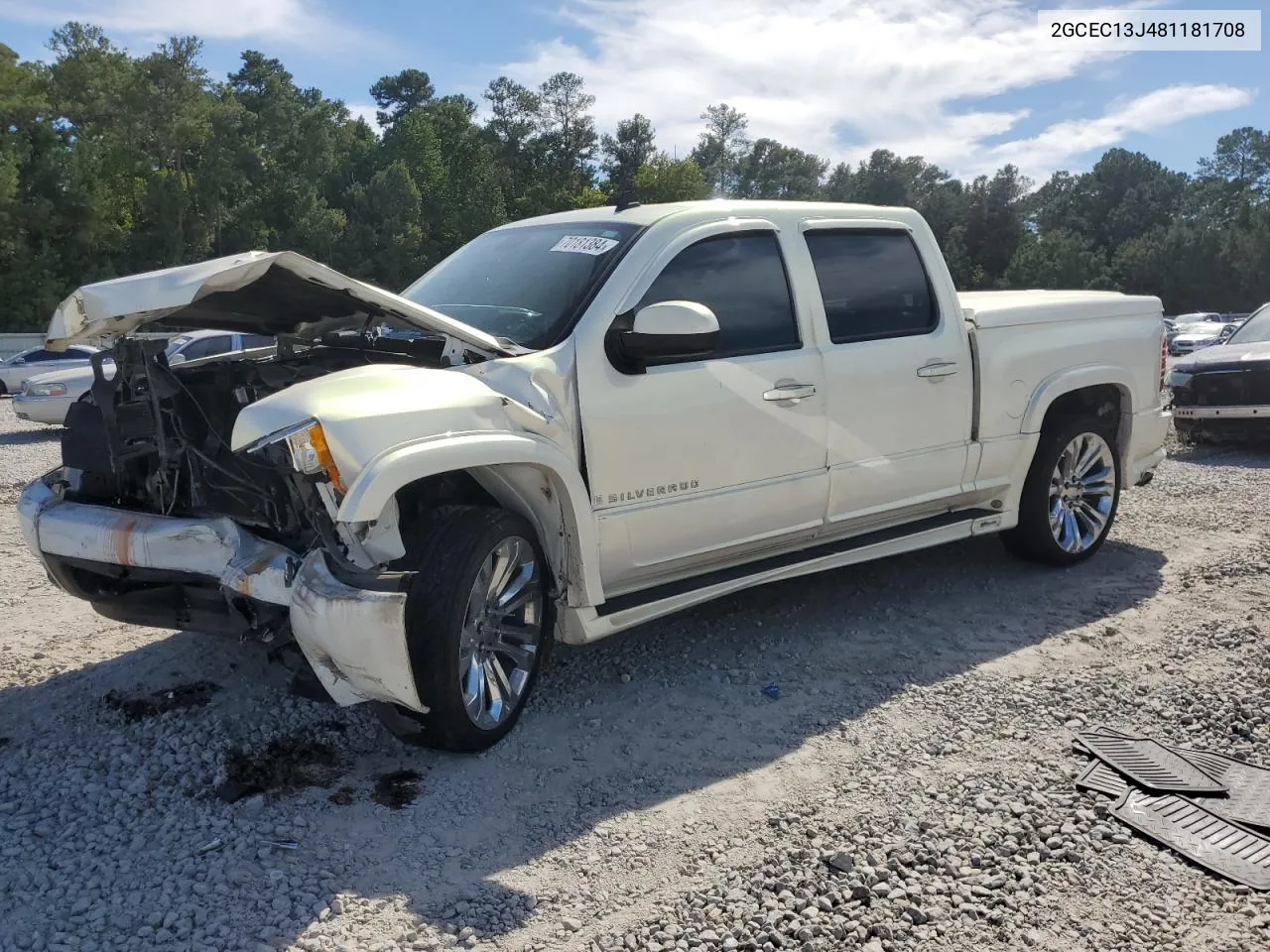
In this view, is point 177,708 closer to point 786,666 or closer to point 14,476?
point 786,666

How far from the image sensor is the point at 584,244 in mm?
4562

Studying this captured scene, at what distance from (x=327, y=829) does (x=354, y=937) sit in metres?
0.59

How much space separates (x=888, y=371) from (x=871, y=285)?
0.45 meters

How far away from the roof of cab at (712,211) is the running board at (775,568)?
5.00 ft

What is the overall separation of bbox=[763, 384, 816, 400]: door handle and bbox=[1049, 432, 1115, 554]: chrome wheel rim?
82.3 inches

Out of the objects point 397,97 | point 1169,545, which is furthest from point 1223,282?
point 1169,545

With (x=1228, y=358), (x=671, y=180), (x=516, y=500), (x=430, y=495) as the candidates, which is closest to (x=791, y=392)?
(x=516, y=500)

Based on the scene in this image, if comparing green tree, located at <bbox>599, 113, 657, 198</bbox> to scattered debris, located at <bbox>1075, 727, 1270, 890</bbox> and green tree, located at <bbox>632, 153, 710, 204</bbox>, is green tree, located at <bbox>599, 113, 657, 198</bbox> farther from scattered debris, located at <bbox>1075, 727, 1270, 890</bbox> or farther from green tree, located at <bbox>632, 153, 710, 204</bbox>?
scattered debris, located at <bbox>1075, 727, 1270, 890</bbox>

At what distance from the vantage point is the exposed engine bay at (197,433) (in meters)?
3.81

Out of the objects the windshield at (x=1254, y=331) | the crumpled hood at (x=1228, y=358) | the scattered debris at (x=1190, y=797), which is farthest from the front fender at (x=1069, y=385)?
the windshield at (x=1254, y=331)

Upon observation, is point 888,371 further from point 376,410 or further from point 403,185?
point 403,185

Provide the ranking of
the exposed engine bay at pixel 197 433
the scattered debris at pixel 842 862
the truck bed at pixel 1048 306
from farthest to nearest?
the truck bed at pixel 1048 306 < the exposed engine bay at pixel 197 433 < the scattered debris at pixel 842 862

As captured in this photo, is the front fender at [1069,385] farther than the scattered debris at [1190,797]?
Yes

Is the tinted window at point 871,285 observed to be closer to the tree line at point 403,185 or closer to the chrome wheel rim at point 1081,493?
the chrome wheel rim at point 1081,493
